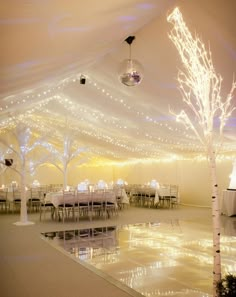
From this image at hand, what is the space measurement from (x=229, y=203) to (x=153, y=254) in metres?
5.51

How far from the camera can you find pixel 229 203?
34.9ft

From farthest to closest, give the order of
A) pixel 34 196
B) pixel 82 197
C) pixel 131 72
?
pixel 34 196 < pixel 82 197 < pixel 131 72

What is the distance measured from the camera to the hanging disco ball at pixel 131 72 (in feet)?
16.2

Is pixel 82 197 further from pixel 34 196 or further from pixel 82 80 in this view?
pixel 82 80

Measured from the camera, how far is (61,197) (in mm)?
10211

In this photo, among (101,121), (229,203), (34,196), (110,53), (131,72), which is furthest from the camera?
(34,196)

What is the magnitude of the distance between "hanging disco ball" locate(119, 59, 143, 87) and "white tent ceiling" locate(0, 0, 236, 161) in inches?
13.1

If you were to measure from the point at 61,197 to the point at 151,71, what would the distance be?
18.4 feet

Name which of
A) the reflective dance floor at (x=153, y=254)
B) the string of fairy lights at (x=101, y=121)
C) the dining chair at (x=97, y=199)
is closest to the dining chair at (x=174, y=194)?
the string of fairy lights at (x=101, y=121)

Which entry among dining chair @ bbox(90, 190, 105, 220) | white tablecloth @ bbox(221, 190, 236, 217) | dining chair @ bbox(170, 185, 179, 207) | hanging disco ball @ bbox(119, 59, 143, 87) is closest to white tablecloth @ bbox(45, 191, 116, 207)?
dining chair @ bbox(90, 190, 105, 220)

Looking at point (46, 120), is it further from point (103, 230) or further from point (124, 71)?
point (124, 71)

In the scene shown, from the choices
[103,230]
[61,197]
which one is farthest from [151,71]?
[61,197]

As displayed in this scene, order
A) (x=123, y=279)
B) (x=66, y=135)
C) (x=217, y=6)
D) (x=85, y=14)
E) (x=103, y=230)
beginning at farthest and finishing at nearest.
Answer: (x=66, y=135)
(x=103, y=230)
(x=123, y=279)
(x=217, y=6)
(x=85, y=14)

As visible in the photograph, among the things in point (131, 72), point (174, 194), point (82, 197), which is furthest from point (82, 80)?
point (174, 194)
